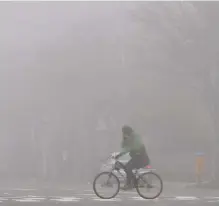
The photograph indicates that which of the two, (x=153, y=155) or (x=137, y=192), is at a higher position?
(x=153, y=155)

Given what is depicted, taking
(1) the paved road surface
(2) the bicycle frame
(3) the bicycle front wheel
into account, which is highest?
(2) the bicycle frame

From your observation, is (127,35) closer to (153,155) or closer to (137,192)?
(153,155)

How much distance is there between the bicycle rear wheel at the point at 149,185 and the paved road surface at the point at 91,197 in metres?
0.10

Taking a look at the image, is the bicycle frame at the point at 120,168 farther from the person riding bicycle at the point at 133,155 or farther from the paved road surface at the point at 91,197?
the paved road surface at the point at 91,197

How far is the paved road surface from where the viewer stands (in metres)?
6.19

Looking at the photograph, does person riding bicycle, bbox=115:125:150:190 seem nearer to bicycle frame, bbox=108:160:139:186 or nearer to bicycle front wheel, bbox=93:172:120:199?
bicycle frame, bbox=108:160:139:186

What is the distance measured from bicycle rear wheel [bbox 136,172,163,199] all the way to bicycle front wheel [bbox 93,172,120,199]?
13.2 inches

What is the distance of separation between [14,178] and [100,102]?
2078 millimetres

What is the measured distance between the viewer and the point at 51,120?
7.68 metres

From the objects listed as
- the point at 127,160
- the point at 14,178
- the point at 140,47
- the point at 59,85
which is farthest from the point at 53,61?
the point at 127,160

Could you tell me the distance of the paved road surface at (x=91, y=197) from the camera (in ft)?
20.3

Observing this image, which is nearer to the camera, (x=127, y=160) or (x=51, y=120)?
(x=127, y=160)

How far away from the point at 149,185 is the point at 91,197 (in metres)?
0.92

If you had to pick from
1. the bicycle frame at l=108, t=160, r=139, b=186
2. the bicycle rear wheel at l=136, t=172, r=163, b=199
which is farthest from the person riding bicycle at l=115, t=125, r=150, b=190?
the bicycle rear wheel at l=136, t=172, r=163, b=199
